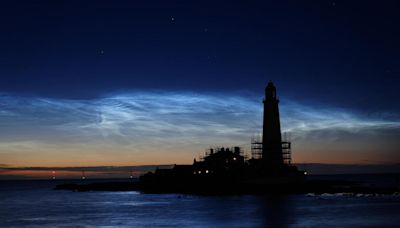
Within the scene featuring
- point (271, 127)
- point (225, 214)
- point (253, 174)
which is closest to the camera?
point (225, 214)

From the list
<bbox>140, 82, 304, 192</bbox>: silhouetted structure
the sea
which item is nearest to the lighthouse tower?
<bbox>140, 82, 304, 192</bbox>: silhouetted structure

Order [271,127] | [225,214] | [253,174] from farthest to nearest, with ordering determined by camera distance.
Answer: [253,174] < [271,127] < [225,214]

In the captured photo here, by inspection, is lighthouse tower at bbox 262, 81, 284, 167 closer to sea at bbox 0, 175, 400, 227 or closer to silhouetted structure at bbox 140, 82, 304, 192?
silhouetted structure at bbox 140, 82, 304, 192

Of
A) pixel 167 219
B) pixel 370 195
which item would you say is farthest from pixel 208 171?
pixel 167 219

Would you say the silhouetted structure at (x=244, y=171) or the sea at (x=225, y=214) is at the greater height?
the silhouetted structure at (x=244, y=171)

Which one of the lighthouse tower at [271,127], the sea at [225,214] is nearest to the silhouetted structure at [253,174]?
the lighthouse tower at [271,127]

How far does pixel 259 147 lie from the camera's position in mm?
97750

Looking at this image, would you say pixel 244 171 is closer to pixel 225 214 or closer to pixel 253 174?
pixel 253 174

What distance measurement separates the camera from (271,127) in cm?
8956

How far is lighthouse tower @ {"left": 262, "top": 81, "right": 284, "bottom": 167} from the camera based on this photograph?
8956 cm

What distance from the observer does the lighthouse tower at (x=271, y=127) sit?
8956 centimetres

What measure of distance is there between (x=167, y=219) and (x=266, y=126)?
36.6 metres

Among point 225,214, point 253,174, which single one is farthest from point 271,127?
point 225,214

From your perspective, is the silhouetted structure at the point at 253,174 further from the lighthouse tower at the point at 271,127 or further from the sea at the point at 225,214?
the sea at the point at 225,214
